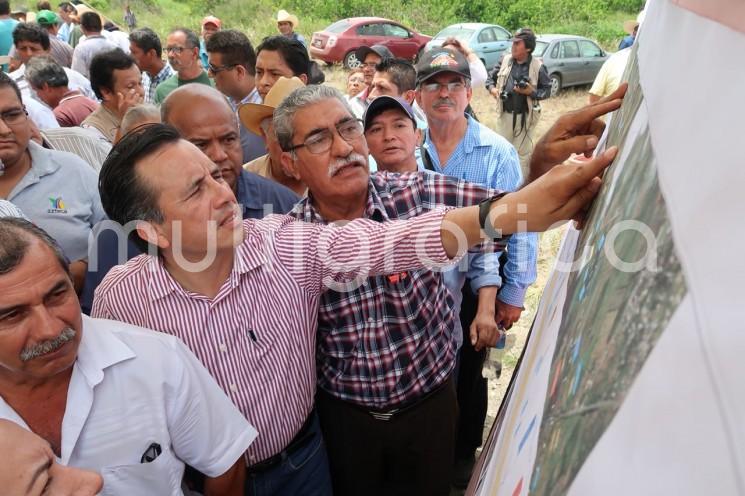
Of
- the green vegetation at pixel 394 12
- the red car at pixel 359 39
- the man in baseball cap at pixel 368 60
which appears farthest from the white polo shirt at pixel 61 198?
the green vegetation at pixel 394 12

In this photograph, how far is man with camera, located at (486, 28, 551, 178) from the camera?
18.5 feet

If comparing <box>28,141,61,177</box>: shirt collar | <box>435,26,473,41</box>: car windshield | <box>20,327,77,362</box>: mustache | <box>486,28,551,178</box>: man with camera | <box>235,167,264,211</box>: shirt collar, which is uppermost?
<box>20,327,77,362</box>: mustache

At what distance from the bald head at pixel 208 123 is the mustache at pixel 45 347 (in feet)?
3.04

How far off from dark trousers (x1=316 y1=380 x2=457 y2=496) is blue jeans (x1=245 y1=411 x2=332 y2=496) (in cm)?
10

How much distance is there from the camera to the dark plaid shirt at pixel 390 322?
4.95 feet

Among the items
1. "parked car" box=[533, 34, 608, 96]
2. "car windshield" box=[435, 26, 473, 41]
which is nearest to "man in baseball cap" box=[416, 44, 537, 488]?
"parked car" box=[533, 34, 608, 96]

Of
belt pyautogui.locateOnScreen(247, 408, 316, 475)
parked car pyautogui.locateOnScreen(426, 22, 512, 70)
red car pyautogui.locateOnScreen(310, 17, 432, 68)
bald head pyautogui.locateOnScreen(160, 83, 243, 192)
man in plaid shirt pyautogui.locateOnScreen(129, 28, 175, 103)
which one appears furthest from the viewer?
red car pyautogui.locateOnScreen(310, 17, 432, 68)

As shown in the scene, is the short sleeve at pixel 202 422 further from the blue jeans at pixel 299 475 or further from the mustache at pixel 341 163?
the mustache at pixel 341 163

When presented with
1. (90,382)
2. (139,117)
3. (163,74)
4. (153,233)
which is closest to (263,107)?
(139,117)

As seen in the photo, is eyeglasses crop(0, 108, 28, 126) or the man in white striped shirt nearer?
the man in white striped shirt

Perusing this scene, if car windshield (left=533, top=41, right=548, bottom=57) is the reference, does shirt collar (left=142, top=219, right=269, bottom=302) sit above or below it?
above

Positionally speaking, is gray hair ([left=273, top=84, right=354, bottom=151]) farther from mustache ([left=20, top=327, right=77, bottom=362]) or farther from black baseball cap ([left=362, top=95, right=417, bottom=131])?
mustache ([left=20, top=327, right=77, bottom=362])

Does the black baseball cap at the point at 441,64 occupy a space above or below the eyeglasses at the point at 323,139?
below

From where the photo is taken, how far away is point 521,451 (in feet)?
2.24
